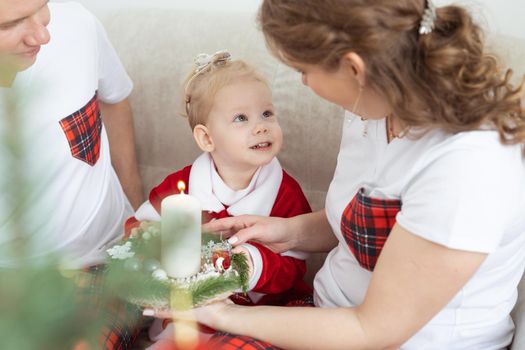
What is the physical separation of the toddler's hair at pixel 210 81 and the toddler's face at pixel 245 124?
0.02 metres

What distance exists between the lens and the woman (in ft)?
3.17

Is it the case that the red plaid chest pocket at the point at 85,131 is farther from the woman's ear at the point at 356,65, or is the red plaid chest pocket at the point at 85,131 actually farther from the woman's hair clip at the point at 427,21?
the woman's hair clip at the point at 427,21

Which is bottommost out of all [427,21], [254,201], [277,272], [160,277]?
[277,272]

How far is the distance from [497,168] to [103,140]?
103 centimetres

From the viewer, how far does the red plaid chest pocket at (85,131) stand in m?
1.47

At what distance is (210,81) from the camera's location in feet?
5.04

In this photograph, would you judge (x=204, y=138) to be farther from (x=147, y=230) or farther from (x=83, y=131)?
Result: (x=147, y=230)

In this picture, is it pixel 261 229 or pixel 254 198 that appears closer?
pixel 261 229

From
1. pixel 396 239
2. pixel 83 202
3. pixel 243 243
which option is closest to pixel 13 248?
pixel 396 239

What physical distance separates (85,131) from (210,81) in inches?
12.9

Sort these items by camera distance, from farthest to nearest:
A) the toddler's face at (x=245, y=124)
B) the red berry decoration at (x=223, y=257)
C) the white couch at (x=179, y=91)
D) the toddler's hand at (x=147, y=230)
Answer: the white couch at (x=179, y=91) < the toddler's face at (x=245, y=124) < the red berry decoration at (x=223, y=257) < the toddler's hand at (x=147, y=230)

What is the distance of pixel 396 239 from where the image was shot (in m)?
1.02

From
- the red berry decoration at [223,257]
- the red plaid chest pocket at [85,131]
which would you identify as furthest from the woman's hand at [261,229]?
the red plaid chest pocket at [85,131]

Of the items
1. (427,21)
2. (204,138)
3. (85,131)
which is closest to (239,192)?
(204,138)
